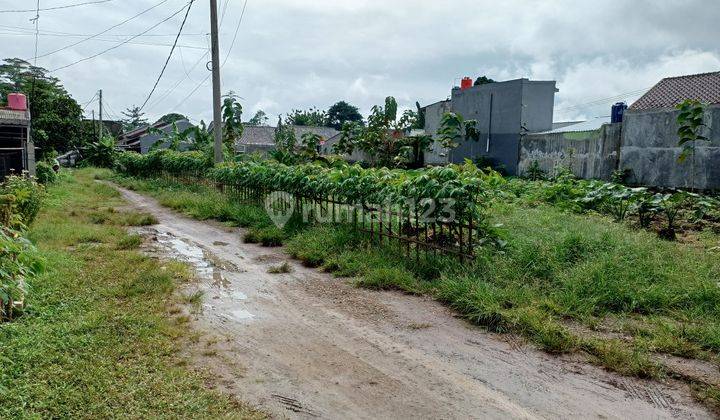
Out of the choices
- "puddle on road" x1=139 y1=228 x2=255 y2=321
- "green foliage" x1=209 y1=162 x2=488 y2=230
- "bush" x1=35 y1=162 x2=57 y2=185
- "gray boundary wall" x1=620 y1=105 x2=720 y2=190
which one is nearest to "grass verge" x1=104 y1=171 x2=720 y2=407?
"green foliage" x1=209 y1=162 x2=488 y2=230

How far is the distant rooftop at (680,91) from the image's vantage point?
15966 millimetres

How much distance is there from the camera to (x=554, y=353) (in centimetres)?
414

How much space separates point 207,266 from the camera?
732cm

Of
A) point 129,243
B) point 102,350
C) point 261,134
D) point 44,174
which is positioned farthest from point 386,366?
point 261,134

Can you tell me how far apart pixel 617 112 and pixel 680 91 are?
6.94ft

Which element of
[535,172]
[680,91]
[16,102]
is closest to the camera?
[16,102]

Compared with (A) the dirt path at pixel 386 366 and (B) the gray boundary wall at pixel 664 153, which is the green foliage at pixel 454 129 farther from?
(A) the dirt path at pixel 386 366

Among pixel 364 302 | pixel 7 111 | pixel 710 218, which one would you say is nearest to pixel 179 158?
pixel 7 111

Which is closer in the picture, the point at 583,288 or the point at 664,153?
the point at 583,288

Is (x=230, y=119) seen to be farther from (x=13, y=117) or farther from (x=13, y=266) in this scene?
(x=13, y=266)

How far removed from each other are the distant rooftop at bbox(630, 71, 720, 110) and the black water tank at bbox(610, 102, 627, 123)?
0.42m

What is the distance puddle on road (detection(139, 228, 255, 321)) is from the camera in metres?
5.29

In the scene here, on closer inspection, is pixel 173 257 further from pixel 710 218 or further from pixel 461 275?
pixel 710 218

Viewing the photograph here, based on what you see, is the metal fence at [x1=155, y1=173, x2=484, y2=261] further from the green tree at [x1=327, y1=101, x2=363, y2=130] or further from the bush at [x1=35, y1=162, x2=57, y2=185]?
the green tree at [x1=327, y1=101, x2=363, y2=130]
